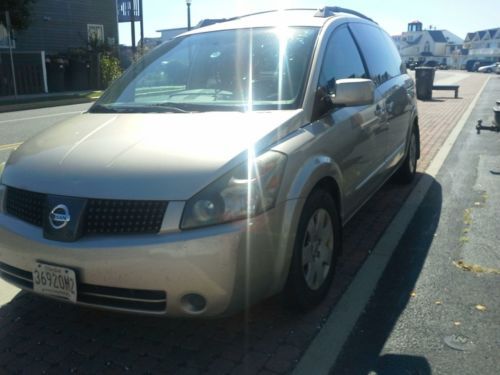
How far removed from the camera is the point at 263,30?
3.93 m

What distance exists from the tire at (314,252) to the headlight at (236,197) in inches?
15.5

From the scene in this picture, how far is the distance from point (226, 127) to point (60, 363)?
160 cm

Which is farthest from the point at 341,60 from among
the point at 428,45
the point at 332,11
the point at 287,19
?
the point at 428,45

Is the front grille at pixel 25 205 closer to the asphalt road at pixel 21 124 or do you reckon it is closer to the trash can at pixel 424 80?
the asphalt road at pixel 21 124

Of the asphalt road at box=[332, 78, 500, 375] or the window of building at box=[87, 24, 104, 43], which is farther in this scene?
the window of building at box=[87, 24, 104, 43]

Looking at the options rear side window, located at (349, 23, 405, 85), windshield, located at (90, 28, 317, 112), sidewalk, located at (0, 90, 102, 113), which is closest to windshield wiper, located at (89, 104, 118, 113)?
windshield, located at (90, 28, 317, 112)

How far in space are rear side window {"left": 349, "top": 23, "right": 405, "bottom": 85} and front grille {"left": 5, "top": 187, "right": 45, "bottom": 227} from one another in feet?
10.0

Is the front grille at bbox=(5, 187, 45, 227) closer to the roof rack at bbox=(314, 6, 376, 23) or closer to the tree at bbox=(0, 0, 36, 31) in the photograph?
the roof rack at bbox=(314, 6, 376, 23)

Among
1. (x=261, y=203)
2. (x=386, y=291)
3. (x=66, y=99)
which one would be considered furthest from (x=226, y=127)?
(x=66, y=99)

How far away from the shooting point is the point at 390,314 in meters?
3.30

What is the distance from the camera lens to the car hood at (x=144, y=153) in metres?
2.58

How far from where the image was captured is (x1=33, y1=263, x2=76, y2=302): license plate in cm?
265

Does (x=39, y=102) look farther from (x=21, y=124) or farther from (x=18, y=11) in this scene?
(x=21, y=124)

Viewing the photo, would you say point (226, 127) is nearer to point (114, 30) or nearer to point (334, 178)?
point (334, 178)
